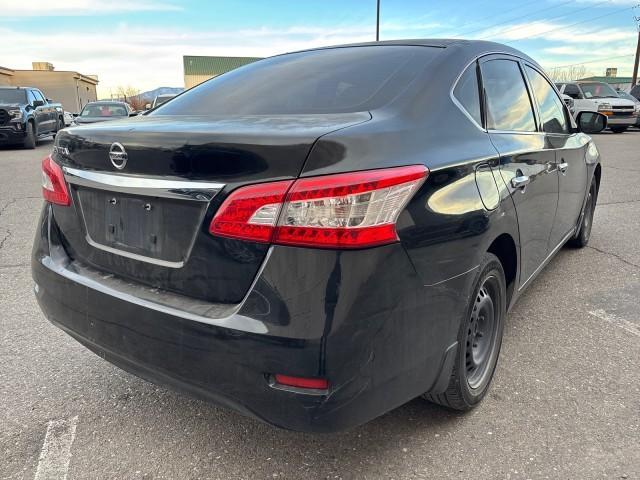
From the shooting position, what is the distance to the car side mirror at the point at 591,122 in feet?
13.9

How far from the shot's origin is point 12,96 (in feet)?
49.4

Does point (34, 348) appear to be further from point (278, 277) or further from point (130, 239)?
point (278, 277)

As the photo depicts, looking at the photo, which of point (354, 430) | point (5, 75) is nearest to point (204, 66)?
point (5, 75)

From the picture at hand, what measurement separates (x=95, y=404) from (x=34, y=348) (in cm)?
80

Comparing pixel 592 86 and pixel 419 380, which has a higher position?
pixel 592 86

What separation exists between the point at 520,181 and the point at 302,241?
1420 mm

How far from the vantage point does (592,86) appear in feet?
65.6

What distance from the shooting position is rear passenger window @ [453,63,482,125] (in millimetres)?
2332

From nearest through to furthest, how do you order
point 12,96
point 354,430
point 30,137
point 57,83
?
point 354,430 → point 30,137 → point 12,96 → point 57,83

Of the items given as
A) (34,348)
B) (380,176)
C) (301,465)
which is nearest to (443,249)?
(380,176)

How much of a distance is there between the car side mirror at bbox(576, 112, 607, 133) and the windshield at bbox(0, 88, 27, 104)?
15224 mm

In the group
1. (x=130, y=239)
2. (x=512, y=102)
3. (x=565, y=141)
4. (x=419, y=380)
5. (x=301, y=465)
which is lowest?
(x=301, y=465)

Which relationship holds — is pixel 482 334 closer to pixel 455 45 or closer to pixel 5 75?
pixel 455 45

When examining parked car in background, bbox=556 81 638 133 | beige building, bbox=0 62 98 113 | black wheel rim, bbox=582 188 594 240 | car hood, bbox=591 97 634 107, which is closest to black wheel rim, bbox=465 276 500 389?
black wheel rim, bbox=582 188 594 240
